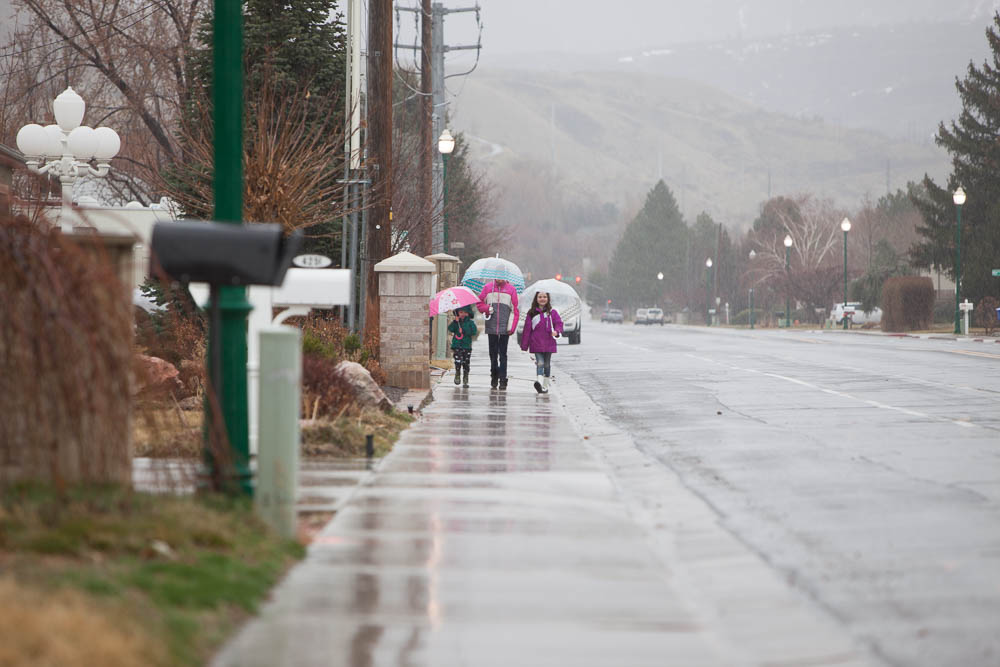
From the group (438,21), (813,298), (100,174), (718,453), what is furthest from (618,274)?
(718,453)

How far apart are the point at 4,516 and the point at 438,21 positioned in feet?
117

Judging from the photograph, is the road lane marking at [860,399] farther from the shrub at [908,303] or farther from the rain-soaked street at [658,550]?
the shrub at [908,303]

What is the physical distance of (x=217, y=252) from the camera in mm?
7754

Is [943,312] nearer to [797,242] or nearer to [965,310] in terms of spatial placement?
[965,310]

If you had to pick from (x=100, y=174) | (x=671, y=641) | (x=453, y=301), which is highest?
(x=100, y=174)

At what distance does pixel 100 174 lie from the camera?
26141mm

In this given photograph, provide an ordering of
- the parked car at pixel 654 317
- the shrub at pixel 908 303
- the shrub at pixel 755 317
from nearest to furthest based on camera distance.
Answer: the shrub at pixel 908 303
the shrub at pixel 755 317
the parked car at pixel 654 317

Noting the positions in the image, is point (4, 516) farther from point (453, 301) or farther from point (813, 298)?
point (813, 298)

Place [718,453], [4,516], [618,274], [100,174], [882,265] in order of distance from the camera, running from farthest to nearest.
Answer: [618,274] < [882,265] < [100,174] < [718,453] < [4,516]

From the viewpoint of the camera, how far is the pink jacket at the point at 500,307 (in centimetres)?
2247

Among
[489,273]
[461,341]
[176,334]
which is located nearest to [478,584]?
[176,334]

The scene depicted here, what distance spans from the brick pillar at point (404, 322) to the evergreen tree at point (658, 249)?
473 feet

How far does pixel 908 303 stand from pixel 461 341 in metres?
47.1

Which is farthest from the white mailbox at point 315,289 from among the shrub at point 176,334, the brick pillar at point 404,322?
the brick pillar at point 404,322
